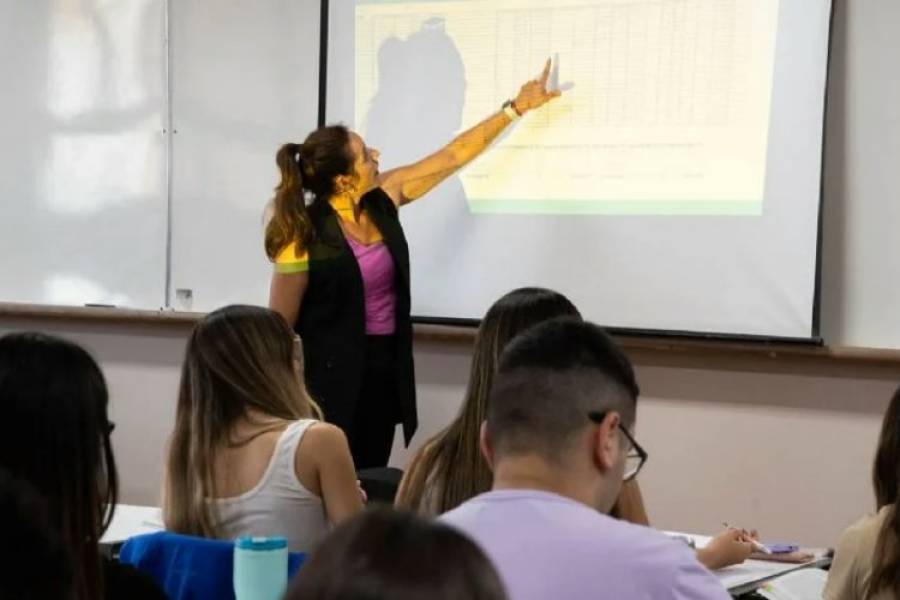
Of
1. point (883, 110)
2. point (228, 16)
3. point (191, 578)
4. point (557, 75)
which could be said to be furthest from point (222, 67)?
point (191, 578)

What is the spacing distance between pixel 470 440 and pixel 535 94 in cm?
214

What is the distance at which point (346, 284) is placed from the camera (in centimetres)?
348

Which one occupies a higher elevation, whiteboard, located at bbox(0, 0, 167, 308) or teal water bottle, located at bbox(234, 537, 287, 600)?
whiteboard, located at bbox(0, 0, 167, 308)

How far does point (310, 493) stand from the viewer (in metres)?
2.13

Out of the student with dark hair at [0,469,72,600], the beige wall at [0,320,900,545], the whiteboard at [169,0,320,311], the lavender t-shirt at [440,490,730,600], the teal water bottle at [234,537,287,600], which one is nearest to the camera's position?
the student with dark hair at [0,469,72,600]

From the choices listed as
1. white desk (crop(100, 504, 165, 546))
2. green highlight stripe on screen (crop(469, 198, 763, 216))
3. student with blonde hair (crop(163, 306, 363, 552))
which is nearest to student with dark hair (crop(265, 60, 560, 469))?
green highlight stripe on screen (crop(469, 198, 763, 216))

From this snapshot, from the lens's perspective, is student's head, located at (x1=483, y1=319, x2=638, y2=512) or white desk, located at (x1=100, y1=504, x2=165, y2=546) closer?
student's head, located at (x1=483, y1=319, x2=638, y2=512)

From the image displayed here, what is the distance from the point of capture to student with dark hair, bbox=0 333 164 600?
1.46 metres

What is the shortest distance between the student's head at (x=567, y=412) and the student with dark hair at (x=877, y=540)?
568mm

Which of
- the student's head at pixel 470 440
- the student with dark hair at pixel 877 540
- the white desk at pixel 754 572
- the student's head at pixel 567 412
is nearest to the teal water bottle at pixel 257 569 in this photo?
the student's head at pixel 470 440

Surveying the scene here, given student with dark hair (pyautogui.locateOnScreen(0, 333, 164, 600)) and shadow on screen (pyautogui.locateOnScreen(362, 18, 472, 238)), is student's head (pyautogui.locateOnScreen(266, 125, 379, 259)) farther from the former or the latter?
student with dark hair (pyautogui.locateOnScreen(0, 333, 164, 600))

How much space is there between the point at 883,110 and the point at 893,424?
1.87m

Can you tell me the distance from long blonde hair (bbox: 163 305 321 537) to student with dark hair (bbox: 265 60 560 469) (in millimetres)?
1168

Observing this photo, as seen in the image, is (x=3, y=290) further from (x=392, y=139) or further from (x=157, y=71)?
(x=392, y=139)
